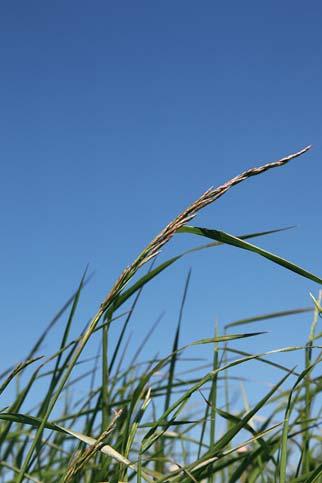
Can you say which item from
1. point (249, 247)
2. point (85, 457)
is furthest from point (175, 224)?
point (85, 457)

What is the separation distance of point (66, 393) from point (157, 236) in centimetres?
168

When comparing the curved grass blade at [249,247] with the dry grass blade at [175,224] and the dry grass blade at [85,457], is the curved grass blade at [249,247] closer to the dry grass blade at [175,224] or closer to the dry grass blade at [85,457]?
the dry grass blade at [175,224]

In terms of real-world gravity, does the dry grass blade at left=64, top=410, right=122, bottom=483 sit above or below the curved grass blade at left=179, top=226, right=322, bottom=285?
below

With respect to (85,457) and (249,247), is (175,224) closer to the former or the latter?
(249,247)

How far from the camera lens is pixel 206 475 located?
1319 mm

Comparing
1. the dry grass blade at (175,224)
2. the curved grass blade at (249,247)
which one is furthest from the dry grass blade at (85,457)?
the curved grass blade at (249,247)

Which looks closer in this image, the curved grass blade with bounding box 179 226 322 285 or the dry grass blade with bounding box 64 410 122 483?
the dry grass blade with bounding box 64 410 122 483

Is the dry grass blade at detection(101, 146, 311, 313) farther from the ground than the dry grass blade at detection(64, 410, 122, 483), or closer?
farther from the ground

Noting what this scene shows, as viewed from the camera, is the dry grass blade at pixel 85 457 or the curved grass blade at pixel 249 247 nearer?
the dry grass blade at pixel 85 457

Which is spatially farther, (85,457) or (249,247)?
(249,247)

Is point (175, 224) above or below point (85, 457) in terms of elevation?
above

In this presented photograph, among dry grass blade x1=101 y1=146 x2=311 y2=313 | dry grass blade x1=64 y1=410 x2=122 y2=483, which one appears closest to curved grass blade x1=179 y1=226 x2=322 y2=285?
dry grass blade x1=101 y1=146 x2=311 y2=313

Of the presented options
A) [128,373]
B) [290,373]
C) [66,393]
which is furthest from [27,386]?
[66,393]

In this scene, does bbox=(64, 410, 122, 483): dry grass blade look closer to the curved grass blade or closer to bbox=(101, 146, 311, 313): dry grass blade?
bbox=(101, 146, 311, 313): dry grass blade
